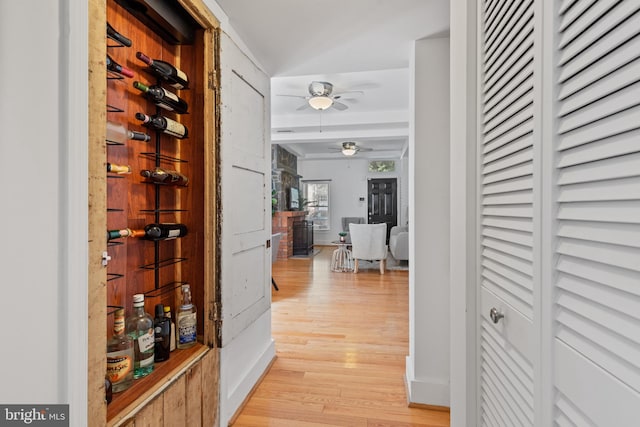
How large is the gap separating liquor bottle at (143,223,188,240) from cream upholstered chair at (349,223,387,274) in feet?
13.8

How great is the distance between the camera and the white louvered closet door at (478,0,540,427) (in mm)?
819

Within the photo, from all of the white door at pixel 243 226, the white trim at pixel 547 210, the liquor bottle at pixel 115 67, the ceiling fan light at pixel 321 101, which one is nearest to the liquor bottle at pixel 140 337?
the white door at pixel 243 226

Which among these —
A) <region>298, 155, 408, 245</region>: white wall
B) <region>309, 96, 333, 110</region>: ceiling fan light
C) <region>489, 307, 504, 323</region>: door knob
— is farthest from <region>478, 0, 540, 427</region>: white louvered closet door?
<region>298, 155, 408, 245</region>: white wall

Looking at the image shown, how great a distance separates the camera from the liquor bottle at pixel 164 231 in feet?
4.69

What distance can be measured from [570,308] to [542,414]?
266 mm

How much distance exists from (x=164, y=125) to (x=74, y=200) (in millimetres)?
753

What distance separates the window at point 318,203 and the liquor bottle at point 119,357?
868 cm

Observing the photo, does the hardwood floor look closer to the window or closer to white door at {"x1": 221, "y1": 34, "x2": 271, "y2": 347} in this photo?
white door at {"x1": 221, "y1": 34, "x2": 271, "y2": 347}

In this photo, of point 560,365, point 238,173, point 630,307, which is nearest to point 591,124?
point 630,307

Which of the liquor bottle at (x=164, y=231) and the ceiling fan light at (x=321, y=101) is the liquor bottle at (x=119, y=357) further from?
the ceiling fan light at (x=321, y=101)

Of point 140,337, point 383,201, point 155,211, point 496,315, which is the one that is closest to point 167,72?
point 155,211

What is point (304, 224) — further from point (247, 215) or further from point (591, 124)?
point (591, 124)

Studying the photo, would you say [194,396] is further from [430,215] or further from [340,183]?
[340,183]

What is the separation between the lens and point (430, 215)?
2.08 m
